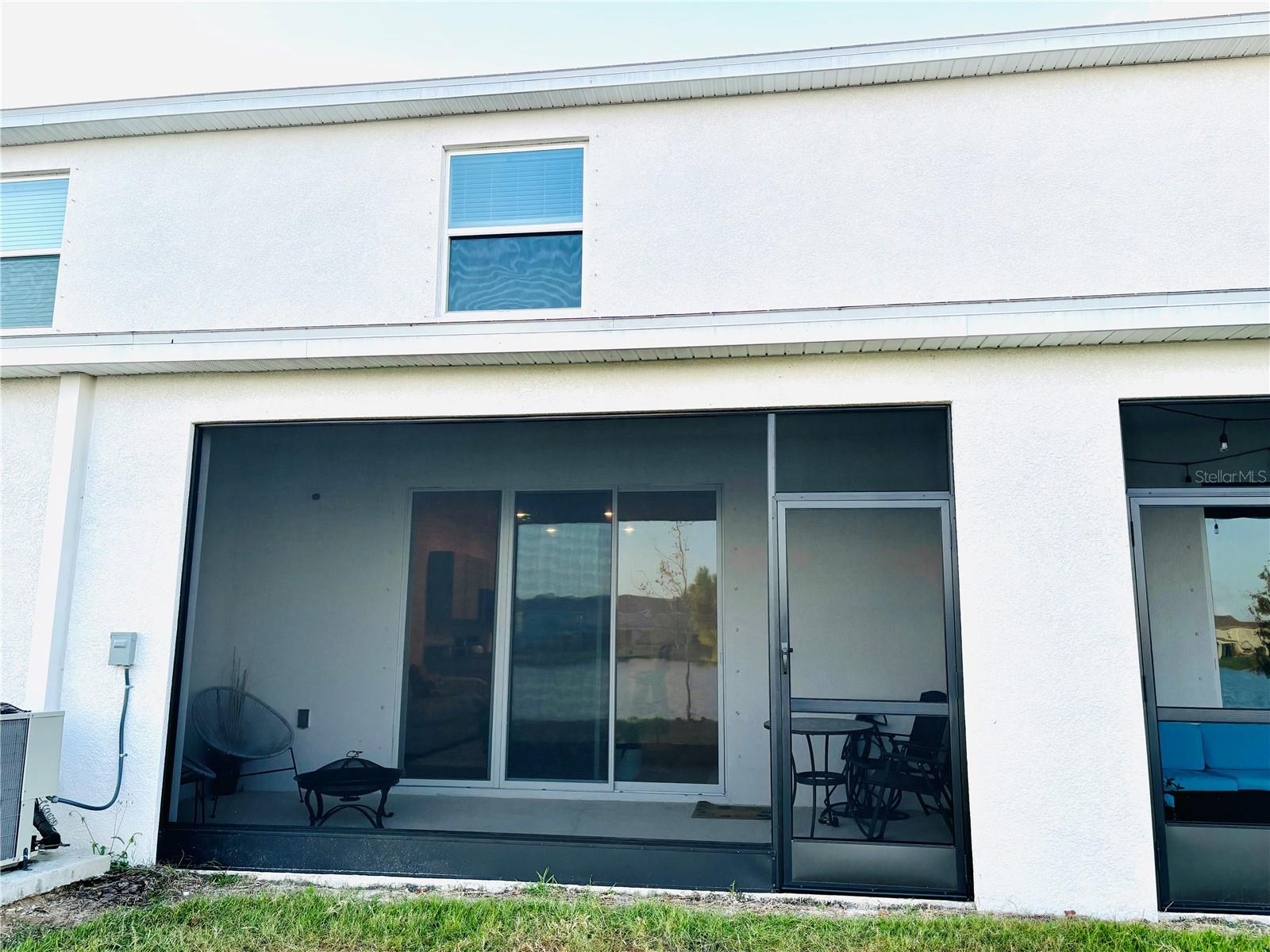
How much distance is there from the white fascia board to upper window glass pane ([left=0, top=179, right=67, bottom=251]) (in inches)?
31.2

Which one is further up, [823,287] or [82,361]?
[823,287]

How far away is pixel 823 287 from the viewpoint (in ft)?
16.6

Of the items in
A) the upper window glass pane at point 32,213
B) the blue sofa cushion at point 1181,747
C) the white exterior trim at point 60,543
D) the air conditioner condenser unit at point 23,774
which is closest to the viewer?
the air conditioner condenser unit at point 23,774

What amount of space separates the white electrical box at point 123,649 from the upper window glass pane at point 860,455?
431cm

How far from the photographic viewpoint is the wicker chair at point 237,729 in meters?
6.95

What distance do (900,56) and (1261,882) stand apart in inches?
187

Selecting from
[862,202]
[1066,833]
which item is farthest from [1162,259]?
[1066,833]

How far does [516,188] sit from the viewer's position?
18.5 ft

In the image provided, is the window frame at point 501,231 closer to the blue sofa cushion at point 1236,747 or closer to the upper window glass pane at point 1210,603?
the upper window glass pane at point 1210,603

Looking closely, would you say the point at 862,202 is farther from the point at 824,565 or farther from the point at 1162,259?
the point at 824,565

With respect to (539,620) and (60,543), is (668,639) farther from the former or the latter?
(60,543)

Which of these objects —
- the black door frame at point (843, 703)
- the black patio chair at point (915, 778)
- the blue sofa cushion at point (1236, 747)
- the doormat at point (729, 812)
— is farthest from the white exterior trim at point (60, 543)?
the blue sofa cushion at point (1236, 747)

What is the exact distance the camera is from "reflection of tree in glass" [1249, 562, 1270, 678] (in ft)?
16.9

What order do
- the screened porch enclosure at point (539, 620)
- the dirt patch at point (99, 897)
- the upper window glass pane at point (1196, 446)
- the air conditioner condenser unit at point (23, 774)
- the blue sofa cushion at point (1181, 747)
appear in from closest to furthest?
the dirt patch at point (99, 897) < the air conditioner condenser unit at point (23, 774) < the blue sofa cushion at point (1181, 747) < the upper window glass pane at point (1196, 446) < the screened porch enclosure at point (539, 620)
